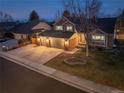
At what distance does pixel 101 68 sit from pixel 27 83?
815cm

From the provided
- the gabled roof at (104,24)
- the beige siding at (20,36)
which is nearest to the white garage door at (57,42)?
the gabled roof at (104,24)

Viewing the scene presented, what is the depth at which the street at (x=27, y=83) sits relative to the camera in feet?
39.3

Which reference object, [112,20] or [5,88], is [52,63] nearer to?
[5,88]

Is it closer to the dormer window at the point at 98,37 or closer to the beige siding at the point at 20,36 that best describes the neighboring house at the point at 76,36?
the dormer window at the point at 98,37

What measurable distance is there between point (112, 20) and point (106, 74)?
14.0 meters

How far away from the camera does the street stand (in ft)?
39.3

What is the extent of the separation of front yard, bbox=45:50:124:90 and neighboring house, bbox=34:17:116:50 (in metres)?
3.49

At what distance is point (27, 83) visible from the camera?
13.3 m

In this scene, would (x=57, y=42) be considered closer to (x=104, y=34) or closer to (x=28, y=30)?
(x=104, y=34)

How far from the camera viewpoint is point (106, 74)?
1416cm

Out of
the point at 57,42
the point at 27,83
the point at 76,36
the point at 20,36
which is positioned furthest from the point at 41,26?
the point at 27,83

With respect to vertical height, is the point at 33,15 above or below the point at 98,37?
above

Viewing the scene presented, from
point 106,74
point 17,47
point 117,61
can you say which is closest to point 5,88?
point 106,74

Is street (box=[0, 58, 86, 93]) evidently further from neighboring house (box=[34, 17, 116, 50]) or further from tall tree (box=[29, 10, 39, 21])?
tall tree (box=[29, 10, 39, 21])
